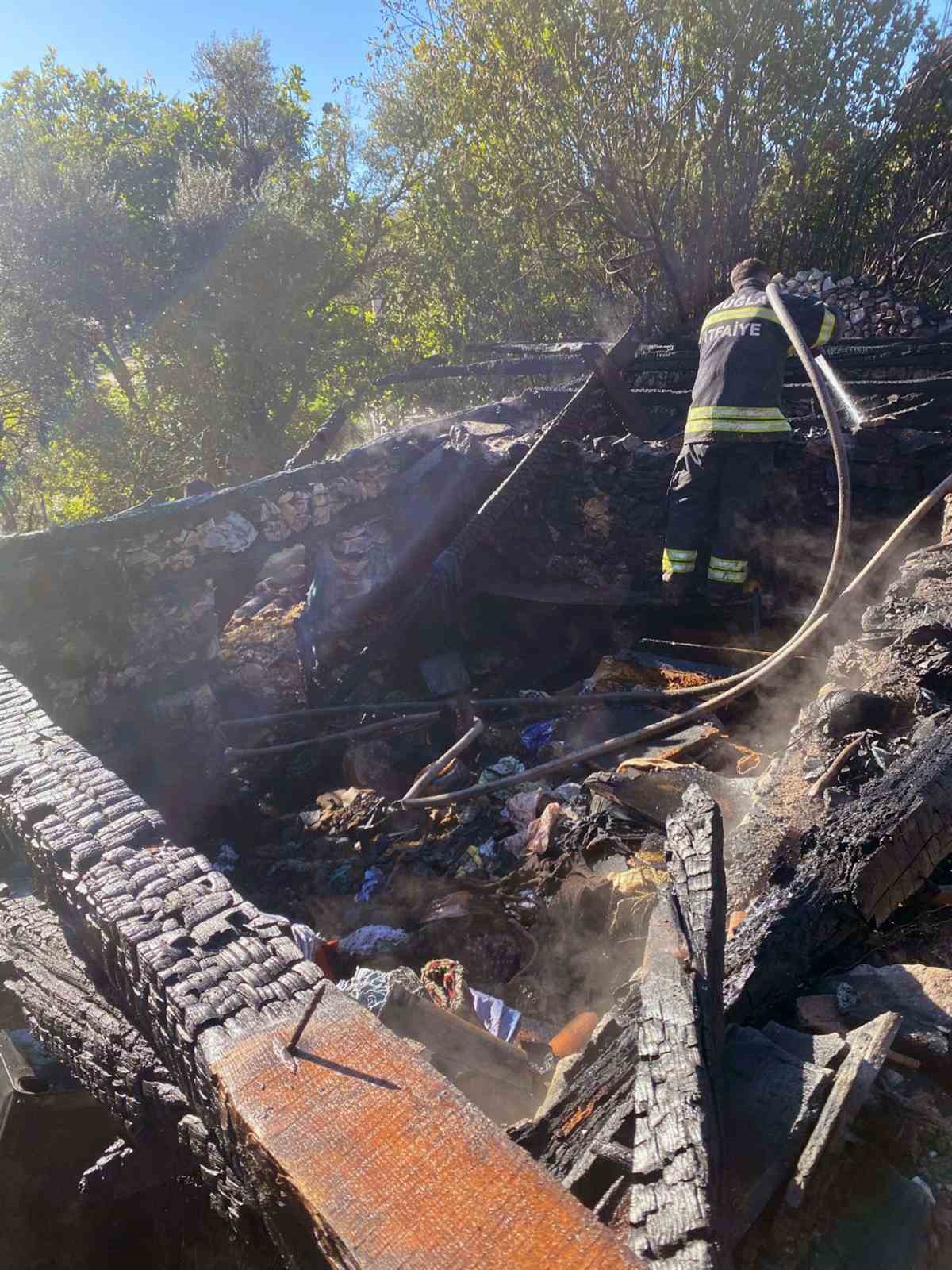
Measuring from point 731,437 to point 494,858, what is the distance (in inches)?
119

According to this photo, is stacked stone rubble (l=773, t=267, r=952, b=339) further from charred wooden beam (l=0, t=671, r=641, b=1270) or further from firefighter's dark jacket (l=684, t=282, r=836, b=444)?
charred wooden beam (l=0, t=671, r=641, b=1270)

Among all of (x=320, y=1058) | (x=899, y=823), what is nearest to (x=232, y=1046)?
(x=320, y=1058)

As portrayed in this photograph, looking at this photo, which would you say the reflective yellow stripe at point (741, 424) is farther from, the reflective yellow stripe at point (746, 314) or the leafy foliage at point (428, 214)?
the leafy foliage at point (428, 214)

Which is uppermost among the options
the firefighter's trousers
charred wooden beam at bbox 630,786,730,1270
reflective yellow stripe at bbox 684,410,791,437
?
reflective yellow stripe at bbox 684,410,791,437

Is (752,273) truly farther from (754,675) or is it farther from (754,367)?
(754,675)

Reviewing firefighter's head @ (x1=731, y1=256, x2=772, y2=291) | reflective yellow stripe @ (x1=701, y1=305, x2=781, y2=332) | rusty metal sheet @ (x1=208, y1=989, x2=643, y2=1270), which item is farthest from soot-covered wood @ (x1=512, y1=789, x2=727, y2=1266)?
firefighter's head @ (x1=731, y1=256, x2=772, y2=291)

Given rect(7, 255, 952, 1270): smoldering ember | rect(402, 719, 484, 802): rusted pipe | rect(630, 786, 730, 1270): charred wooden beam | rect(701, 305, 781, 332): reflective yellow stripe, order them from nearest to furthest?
rect(630, 786, 730, 1270): charred wooden beam, rect(7, 255, 952, 1270): smoldering ember, rect(402, 719, 484, 802): rusted pipe, rect(701, 305, 781, 332): reflective yellow stripe

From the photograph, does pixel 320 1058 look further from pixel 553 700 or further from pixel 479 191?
pixel 479 191

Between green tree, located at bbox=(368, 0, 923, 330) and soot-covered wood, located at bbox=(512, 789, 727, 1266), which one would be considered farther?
green tree, located at bbox=(368, 0, 923, 330)

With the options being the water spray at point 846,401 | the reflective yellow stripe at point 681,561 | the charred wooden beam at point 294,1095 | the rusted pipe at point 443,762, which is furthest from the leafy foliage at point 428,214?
the charred wooden beam at point 294,1095

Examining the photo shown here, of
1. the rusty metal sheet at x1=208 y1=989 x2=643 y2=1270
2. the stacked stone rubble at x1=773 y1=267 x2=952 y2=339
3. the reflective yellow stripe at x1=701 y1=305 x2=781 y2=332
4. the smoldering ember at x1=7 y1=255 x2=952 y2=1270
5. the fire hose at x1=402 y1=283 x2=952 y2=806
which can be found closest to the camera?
the rusty metal sheet at x1=208 y1=989 x2=643 y2=1270

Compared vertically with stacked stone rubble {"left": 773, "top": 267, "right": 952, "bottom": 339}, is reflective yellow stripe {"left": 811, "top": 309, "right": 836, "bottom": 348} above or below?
below

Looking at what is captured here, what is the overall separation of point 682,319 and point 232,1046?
37.0 feet

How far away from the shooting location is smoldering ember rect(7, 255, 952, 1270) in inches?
57.8
